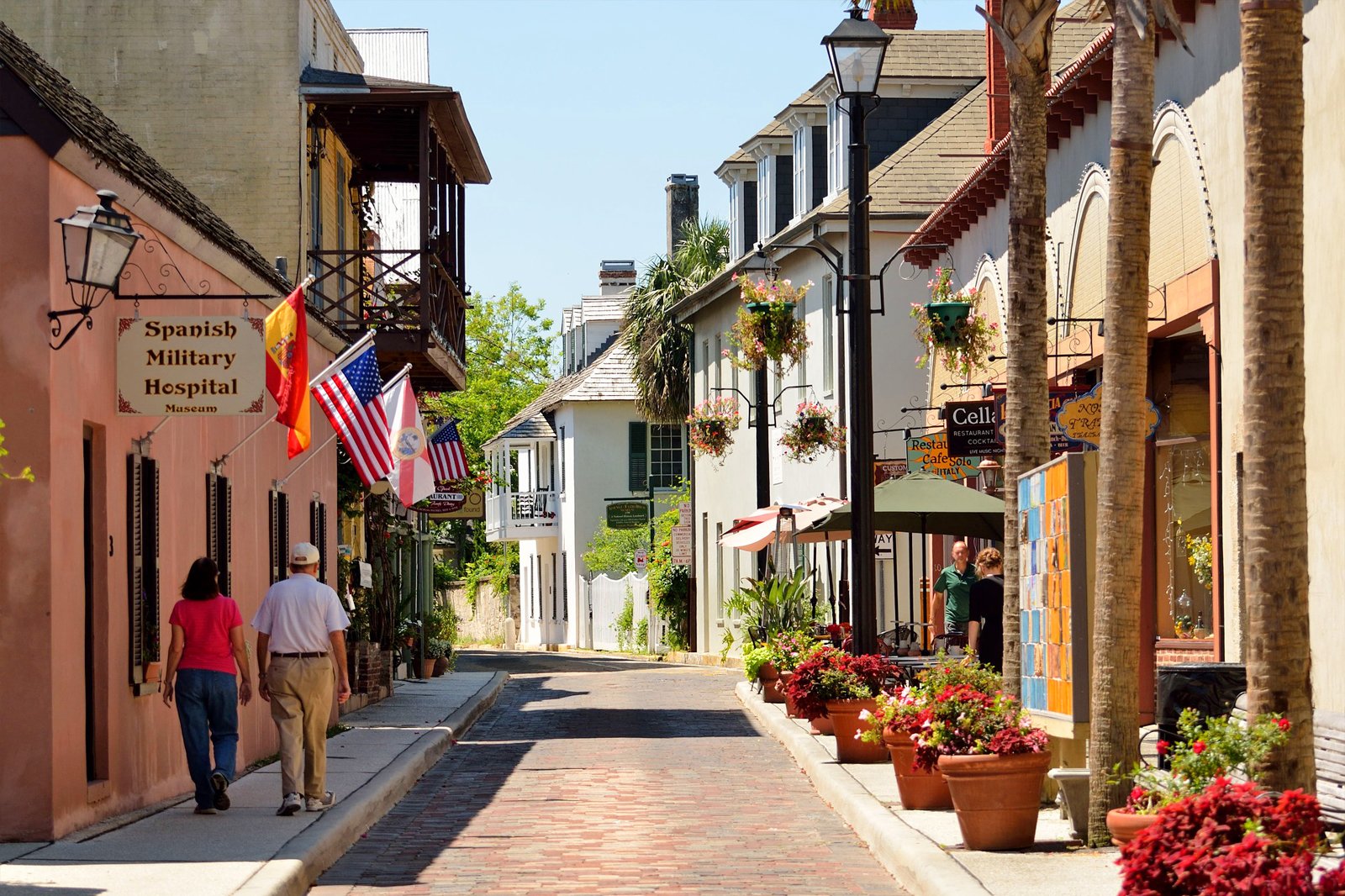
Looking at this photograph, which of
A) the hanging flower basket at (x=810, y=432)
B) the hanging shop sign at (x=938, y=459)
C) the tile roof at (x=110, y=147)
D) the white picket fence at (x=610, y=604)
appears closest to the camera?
the tile roof at (x=110, y=147)

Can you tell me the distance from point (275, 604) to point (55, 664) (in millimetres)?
1926

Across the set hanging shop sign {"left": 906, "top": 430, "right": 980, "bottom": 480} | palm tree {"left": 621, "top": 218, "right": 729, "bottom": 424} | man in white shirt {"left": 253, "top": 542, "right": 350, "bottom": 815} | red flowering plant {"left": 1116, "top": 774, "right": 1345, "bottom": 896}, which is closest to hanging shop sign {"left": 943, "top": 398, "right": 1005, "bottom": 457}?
hanging shop sign {"left": 906, "top": 430, "right": 980, "bottom": 480}

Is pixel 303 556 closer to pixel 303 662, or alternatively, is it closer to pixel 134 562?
pixel 303 662

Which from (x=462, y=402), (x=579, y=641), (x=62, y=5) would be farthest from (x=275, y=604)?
(x=462, y=402)

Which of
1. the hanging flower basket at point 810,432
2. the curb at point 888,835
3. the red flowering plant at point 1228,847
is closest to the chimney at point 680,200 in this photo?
the hanging flower basket at point 810,432

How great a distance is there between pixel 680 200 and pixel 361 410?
130 ft

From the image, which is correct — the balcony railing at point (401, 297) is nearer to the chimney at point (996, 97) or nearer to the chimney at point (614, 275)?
the chimney at point (996, 97)

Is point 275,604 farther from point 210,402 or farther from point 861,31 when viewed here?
point 861,31

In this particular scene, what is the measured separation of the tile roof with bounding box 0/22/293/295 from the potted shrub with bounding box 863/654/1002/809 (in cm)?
596

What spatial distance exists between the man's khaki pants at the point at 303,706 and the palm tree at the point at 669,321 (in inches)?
1352

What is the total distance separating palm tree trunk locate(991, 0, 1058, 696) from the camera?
1245 cm

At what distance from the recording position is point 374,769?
54.2ft

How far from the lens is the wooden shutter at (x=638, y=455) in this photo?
2312 inches

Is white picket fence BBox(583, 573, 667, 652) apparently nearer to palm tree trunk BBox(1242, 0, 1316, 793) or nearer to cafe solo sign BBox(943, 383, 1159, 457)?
cafe solo sign BBox(943, 383, 1159, 457)
